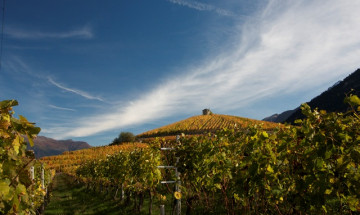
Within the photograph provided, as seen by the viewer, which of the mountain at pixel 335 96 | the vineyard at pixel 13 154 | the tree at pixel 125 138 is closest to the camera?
the vineyard at pixel 13 154

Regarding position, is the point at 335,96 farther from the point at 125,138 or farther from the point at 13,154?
the point at 13,154

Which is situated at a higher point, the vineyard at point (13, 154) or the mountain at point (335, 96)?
the mountain at point (335, 96)

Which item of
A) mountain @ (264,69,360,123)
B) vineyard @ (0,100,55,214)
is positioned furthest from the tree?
vineyard @ (0,100,55,214)

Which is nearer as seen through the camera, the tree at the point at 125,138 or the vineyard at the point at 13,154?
the vineyard at the point at 13,154

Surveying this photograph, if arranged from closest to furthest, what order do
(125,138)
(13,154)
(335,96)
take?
1. (13,154)
2. (125,138)
3. (335,96)

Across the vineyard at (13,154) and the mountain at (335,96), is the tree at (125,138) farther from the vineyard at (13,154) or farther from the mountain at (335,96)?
the vineyard at (13,154)

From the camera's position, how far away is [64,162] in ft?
144

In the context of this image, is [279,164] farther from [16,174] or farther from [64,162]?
[64,162]

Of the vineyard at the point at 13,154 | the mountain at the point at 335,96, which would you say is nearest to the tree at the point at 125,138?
the mountain at the point at 335,96

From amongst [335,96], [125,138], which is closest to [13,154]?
[125,138]

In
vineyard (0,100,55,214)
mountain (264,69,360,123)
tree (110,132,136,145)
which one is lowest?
vineyard (0,100,55,214)

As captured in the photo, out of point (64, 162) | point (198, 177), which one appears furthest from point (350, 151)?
point (64, 162)

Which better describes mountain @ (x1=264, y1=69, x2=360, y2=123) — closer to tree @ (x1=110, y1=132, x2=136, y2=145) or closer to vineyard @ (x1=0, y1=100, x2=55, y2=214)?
tree @ (x1=110, y1=132, x2=136, y2=145)

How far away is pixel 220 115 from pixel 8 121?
80.0 metres
